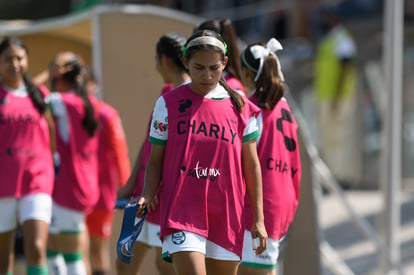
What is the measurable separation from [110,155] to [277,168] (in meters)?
3.23

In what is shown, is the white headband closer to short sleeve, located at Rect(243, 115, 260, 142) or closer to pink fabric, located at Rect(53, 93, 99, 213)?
short sleeve, located at Rect(243, 115, 260, 142)

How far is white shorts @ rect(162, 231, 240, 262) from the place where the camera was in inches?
238

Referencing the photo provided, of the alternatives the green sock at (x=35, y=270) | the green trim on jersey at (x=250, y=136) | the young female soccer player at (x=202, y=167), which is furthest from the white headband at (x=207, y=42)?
the green sock at (x=35, y=270)

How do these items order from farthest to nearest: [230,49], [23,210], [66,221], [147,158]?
[66,221] < [23,210] < [230,49] < [147,158]

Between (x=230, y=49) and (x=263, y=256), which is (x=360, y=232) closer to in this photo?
(x=230, y=49)

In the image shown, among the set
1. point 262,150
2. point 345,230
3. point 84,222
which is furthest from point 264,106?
point 345,230

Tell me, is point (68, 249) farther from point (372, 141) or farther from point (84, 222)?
point (372, 141)

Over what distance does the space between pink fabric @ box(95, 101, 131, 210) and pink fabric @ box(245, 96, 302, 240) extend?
8.30 feet

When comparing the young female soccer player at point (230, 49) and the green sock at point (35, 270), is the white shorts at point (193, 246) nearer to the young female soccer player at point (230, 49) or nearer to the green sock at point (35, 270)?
the young female soccer player at point (230, 49)

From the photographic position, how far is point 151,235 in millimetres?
7590

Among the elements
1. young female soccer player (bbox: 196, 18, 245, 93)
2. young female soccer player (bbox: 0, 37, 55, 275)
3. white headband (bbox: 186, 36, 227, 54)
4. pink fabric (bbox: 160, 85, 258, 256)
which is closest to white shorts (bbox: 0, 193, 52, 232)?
young female soccer player (bbox: 0, 37, 55, 275)

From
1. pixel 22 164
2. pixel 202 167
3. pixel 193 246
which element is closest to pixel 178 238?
pixel 193 246

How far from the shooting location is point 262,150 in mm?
7238

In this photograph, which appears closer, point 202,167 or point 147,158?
point 202,167
